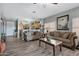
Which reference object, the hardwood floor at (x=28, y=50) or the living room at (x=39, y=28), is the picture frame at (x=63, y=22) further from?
the hardwood floor at (x=28, y=50)

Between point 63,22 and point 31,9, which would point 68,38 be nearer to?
point 63,22

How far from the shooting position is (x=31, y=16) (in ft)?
6.26

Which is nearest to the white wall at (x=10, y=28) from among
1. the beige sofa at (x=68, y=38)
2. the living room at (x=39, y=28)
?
the living room at (x=39, y=28)

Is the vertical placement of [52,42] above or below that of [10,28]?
below

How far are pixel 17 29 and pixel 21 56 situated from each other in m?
0.66

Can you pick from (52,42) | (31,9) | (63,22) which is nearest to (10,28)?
(31,9)

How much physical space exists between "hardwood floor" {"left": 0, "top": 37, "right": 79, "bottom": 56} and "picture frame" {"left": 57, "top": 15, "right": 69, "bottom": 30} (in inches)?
19.9

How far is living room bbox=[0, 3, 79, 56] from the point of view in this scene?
1.87 metres

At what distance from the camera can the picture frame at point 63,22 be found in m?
1.93

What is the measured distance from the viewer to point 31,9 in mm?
1892

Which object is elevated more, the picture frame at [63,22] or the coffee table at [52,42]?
the picture frame at [63,22]

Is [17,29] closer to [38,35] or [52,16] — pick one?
[38,35]

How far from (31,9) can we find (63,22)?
85cm

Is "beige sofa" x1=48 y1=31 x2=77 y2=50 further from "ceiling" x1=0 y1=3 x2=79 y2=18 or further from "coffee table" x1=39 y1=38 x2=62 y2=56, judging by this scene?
"ceiling" x1=0 y1=3 x2=79 y2=18
